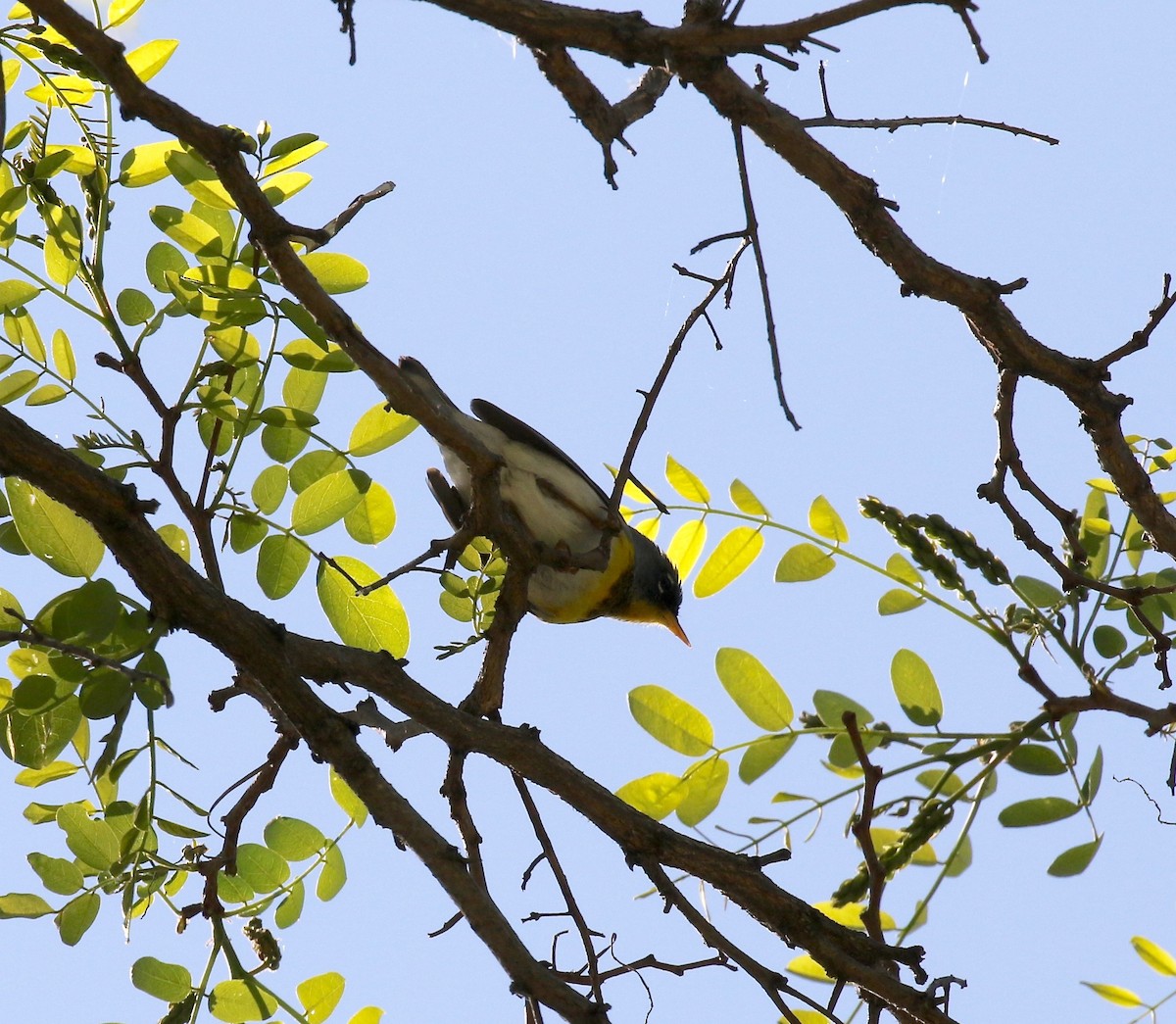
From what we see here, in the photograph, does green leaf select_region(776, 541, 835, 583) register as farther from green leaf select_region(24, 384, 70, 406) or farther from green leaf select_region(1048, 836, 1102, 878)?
green leaf select_region(24, 384, 70, 406)

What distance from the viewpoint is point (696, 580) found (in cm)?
327

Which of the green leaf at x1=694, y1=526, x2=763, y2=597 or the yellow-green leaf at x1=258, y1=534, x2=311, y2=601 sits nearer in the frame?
the yellow-green leaf at x1=258, y1=534, x2=311, y2=601

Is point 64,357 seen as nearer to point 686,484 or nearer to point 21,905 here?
point 21,905

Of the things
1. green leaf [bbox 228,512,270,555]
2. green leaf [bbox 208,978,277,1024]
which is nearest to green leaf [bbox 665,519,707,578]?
green leaf [bbox 228,512,270,555]

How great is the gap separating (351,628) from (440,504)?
1.80m

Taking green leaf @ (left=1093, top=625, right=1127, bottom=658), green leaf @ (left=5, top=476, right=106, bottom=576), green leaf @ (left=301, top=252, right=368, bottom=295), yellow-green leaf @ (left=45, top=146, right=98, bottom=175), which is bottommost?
green leaf @ (left=1093, top=625, right=1127, bottom=658)

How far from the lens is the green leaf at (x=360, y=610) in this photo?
269 cm

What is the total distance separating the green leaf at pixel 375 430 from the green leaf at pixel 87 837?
0.95 meters

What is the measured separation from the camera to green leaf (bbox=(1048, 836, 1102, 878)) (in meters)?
2.81

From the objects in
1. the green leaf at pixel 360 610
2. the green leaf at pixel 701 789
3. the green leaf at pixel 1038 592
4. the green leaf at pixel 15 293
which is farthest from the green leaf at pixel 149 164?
the green leaf at pixel 1038 592

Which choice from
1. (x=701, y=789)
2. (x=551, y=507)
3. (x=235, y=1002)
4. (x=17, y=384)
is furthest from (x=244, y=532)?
(x=551, y=507)

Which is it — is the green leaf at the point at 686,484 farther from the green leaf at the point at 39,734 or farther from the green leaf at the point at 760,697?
the green leaf at the point at 39,734

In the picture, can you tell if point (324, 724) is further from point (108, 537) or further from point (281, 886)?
point (281, 886)

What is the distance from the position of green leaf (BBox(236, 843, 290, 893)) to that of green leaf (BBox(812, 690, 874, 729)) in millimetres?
1324
